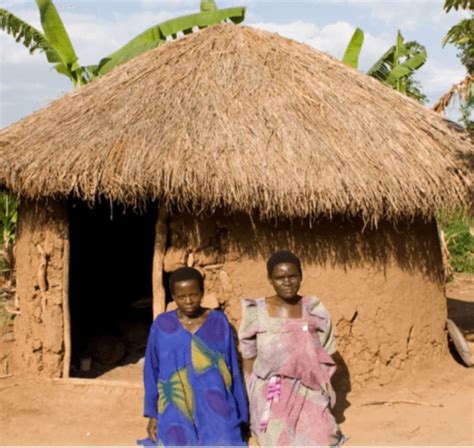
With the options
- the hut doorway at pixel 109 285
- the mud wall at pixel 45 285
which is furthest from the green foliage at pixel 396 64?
the mud wall at pixel 45 285

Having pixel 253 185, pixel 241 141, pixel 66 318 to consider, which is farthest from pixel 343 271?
pixel 66 318

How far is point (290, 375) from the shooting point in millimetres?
3744

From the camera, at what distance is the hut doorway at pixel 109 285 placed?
662cm

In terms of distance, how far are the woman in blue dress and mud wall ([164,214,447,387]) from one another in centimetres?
134

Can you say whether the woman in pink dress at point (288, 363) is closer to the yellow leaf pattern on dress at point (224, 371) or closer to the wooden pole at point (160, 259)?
the yellow leaf pattern on dress at point (224, 371)

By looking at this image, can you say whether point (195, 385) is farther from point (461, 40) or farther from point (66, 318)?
point (461, 40)

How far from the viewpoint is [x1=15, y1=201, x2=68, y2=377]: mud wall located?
215 inches

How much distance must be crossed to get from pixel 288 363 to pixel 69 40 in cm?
759

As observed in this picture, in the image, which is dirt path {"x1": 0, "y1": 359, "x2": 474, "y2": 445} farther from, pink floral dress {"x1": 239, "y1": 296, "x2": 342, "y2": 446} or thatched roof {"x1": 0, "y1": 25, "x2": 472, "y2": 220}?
thatched roof {"x1": 0, "y1": 25, "x2": 472, "y2": 220}

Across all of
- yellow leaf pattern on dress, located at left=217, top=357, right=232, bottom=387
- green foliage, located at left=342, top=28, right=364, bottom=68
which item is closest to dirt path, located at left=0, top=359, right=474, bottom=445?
yellow leaf pattern on dress, located at left=217, top=357, right=232, bottom=387

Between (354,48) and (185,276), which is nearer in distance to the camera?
(185,276)

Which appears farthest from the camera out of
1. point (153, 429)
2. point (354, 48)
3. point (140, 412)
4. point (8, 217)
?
point (8, 217)

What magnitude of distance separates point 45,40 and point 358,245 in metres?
6.68

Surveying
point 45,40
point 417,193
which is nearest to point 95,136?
point 417,193
